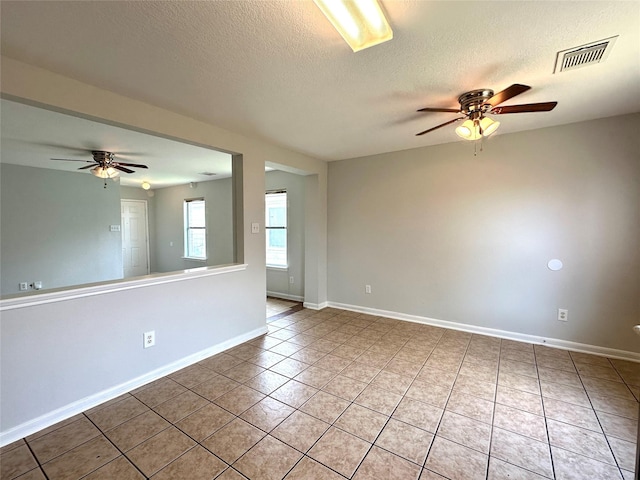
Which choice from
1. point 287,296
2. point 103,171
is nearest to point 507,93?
point 287,296

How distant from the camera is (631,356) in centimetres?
275

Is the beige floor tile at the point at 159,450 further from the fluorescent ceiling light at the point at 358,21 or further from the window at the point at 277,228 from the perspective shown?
the window at the point at 277,228

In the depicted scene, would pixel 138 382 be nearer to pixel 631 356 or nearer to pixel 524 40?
pixel 524 40

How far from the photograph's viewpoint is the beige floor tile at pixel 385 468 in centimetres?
149

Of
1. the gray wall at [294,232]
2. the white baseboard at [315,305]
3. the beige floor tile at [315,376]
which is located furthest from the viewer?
the gray wall at [294,232]

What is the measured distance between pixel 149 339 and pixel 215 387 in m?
0.72

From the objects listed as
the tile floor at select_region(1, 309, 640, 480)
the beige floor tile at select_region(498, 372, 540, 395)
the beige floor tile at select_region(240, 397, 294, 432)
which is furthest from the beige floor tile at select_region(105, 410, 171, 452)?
the beige floor tile at select_region(498, 372, 540, 395)

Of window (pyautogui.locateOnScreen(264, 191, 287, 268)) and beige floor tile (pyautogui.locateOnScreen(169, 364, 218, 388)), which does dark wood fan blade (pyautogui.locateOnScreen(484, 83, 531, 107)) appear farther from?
window (pyautogui.locateOnScreen(264, 191, 287, 268))

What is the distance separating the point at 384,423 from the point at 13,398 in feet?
7.85

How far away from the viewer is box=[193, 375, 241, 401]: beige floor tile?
225cm

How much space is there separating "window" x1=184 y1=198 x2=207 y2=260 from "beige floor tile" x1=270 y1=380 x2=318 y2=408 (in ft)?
16.2

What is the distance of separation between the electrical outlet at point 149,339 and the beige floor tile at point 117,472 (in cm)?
95

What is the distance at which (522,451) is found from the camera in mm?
1662

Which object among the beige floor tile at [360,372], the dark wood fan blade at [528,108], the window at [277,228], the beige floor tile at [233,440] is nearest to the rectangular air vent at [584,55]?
the dark wood fan blade at [528,108]
